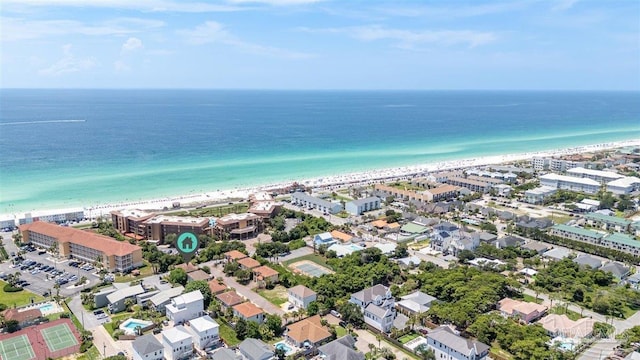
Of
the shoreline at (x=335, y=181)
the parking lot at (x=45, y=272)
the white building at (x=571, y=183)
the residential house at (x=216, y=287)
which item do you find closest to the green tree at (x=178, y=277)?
the residential house at (x=216, y=287)

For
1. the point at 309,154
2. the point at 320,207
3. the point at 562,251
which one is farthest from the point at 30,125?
the point at 562,251

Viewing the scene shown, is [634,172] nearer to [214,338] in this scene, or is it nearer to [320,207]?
[320,207]

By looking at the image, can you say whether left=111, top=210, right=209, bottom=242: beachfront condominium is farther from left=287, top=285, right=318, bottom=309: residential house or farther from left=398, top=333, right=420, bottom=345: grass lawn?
left=398, top=333, right=420, bottom=345: grass lawn

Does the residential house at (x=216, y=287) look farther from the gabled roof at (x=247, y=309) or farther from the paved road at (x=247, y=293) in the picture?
the gabled roof at (x=247, y=309)

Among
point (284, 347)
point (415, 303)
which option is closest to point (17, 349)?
point (284, 347)

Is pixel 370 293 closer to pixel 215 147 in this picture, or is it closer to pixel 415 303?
pixel 415 303

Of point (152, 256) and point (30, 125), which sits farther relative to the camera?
point (30, 125)
